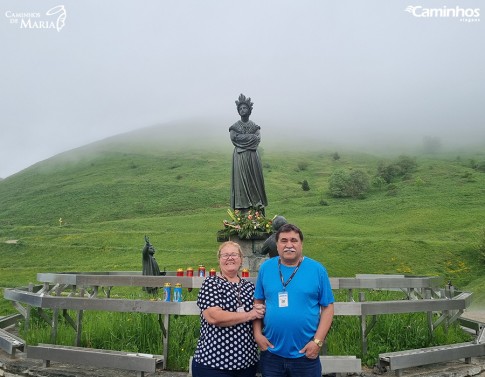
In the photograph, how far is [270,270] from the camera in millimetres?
4320

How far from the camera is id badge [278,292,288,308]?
412cm

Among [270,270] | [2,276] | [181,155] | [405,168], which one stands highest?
[181,155]

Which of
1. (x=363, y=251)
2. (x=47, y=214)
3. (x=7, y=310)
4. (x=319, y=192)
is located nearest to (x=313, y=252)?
(x=363, y=251)

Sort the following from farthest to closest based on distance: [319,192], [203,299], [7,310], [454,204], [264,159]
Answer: [264,159], [319,192], [454,204], [7,310], [203,299]

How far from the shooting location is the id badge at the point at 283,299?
162 inches

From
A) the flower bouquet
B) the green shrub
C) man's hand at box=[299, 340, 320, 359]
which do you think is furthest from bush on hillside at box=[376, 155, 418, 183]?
man's hand at box=[299, 340, 320, 359]

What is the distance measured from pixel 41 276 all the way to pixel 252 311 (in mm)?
6809

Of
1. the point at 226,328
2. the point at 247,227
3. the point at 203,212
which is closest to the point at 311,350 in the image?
the point at 226,328

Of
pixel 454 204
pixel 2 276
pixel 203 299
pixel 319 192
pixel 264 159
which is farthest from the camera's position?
pixel 264 159

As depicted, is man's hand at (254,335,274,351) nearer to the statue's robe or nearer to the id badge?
the id badge

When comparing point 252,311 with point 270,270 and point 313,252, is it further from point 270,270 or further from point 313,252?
point 313,252

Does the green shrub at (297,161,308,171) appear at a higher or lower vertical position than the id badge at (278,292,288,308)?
higher

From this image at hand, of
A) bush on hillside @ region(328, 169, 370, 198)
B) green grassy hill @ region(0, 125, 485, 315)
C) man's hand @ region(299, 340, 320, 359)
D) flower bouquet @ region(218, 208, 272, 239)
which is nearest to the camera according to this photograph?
man's hand @ region(299, 340, 320, 359)

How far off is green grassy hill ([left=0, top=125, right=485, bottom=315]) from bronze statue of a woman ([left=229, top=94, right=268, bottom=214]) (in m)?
8.55
